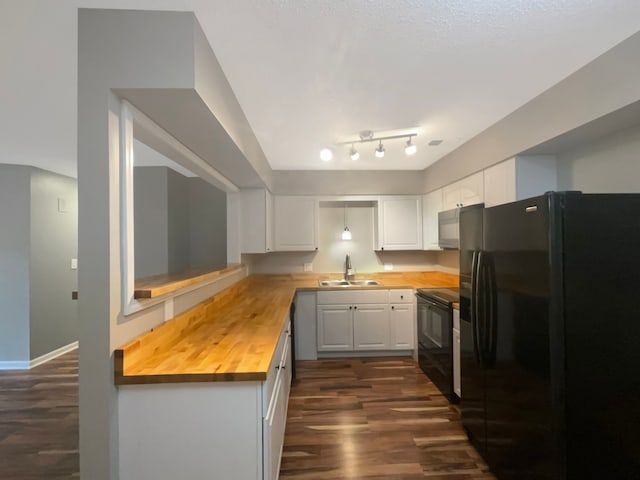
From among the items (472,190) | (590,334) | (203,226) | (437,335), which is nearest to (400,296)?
(437,335)

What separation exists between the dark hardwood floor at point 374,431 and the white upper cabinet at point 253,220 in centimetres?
146

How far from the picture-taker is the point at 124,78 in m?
1.26

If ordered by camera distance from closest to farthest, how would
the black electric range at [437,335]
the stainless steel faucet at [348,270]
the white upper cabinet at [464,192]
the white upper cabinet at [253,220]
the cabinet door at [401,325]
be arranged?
the black electric range at [437,335]
the white upper cabinet at [464,192]
the white upper cabinet at [253,220]
the cabinet door at [401,325]
the stainless steel faucet at [348,270]

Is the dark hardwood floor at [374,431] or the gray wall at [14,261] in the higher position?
the gray wall at [14,261]

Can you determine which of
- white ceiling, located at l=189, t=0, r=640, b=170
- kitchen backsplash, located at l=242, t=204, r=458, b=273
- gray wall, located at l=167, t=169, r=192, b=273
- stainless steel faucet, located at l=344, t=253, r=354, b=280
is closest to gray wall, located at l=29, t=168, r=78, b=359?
gray wall, located at l=167, t=169, r=192, b=273

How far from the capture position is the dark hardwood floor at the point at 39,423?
6.45 feet

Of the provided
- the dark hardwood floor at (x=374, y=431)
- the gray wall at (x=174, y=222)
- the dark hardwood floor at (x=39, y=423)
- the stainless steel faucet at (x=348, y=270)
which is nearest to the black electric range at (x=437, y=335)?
the dark hardwood floor at (x=374, y=431)

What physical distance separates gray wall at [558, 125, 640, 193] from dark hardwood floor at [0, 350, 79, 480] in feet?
12.5

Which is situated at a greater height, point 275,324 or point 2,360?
point 275,324

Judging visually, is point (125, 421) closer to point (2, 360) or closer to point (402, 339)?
point (402, 339)

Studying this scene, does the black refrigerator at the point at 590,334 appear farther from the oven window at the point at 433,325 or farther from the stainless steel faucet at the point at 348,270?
the stainless steel faucet at the point at 348,270

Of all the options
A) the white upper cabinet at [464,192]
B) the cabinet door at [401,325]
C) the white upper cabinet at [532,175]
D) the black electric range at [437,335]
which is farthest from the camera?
the cabinet door at [401,325]

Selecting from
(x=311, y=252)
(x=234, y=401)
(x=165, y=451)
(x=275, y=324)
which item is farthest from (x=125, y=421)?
(x=311, y=252)

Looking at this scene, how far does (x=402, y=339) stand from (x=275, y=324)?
2123 millimetres
